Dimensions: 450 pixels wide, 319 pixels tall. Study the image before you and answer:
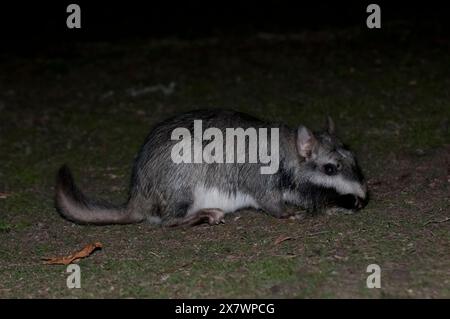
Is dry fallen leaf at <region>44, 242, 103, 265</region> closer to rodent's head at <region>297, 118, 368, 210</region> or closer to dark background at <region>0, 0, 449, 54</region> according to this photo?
rodent's head at <region>297, 118, 368, 210</region>

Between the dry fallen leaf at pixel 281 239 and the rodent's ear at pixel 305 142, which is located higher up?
the rodent's ear at pixel 305 142

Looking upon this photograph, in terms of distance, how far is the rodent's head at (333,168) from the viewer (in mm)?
6879

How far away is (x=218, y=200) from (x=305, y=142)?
99cm

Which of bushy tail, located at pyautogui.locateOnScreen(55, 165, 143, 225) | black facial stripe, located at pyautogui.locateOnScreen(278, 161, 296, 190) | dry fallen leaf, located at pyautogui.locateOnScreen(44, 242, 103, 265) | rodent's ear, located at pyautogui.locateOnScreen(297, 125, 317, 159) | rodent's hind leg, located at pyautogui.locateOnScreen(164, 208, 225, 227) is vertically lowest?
dry fallen leaf, located at pyautogui.locateOnScreen(44, 242, 103, 265)

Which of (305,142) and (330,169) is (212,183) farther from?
(330,169)

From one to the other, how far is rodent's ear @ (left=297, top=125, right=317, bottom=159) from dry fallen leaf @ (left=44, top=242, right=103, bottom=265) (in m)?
2.06

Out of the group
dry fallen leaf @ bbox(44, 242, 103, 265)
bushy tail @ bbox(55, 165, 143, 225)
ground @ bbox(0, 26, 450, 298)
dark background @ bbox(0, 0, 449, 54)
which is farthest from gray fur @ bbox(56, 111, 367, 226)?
→ dark background @ bbox(0, 0, 449, 54)

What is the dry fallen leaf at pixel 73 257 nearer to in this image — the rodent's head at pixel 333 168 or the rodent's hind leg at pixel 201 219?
the rodent's hind leg at pixel 201 219

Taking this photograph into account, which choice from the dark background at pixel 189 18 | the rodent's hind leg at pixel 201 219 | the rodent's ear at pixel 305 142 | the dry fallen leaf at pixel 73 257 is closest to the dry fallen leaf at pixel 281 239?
the rodent's hind leg at pixel 201 219

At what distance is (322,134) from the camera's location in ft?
23.6

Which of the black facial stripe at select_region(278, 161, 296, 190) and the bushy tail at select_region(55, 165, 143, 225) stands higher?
the black facial stripe at select_region(278, 161, 296, 190)

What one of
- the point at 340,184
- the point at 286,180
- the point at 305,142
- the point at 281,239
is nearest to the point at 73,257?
the point at 281,239

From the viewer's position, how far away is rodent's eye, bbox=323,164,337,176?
22.8 ft

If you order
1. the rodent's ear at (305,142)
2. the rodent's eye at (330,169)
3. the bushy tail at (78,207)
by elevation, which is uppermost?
the rodent's ear at (305,142)
